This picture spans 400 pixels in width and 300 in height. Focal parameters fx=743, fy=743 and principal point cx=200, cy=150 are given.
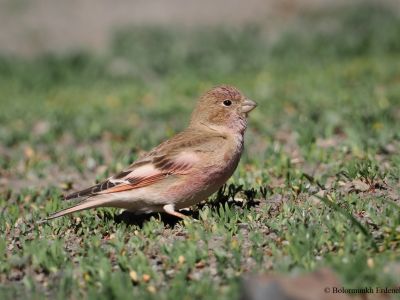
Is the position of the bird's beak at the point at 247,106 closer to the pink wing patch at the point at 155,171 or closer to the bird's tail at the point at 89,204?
the pink wing patch at the point at 155,171

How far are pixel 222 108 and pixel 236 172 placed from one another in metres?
1.04

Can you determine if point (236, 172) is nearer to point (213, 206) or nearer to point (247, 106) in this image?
point (247, 106)

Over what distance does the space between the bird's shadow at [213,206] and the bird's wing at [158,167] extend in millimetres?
392

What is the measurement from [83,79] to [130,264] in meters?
11.4

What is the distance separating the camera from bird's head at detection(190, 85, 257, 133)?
742 cm

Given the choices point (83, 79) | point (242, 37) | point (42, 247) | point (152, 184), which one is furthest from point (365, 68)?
point (42, 247)

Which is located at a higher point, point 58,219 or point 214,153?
→ point 214,153

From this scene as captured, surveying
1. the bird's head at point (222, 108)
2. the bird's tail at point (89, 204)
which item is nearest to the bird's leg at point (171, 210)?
the bird's tail at point (89, 204)

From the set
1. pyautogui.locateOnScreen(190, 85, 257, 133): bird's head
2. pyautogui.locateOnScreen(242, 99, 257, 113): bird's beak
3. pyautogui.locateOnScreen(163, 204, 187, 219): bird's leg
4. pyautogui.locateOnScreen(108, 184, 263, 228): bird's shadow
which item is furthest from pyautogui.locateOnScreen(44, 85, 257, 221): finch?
pyautogui.locateOnScreen(242, 99, 257, 113): bird's beak

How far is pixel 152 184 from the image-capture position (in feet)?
22.0

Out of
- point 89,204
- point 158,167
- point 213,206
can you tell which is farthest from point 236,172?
point 89,204

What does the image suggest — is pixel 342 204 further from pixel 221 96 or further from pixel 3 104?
pixel 3 104

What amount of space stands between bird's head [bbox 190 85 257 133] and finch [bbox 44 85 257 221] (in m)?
0.39

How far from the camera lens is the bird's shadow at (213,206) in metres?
6.85
